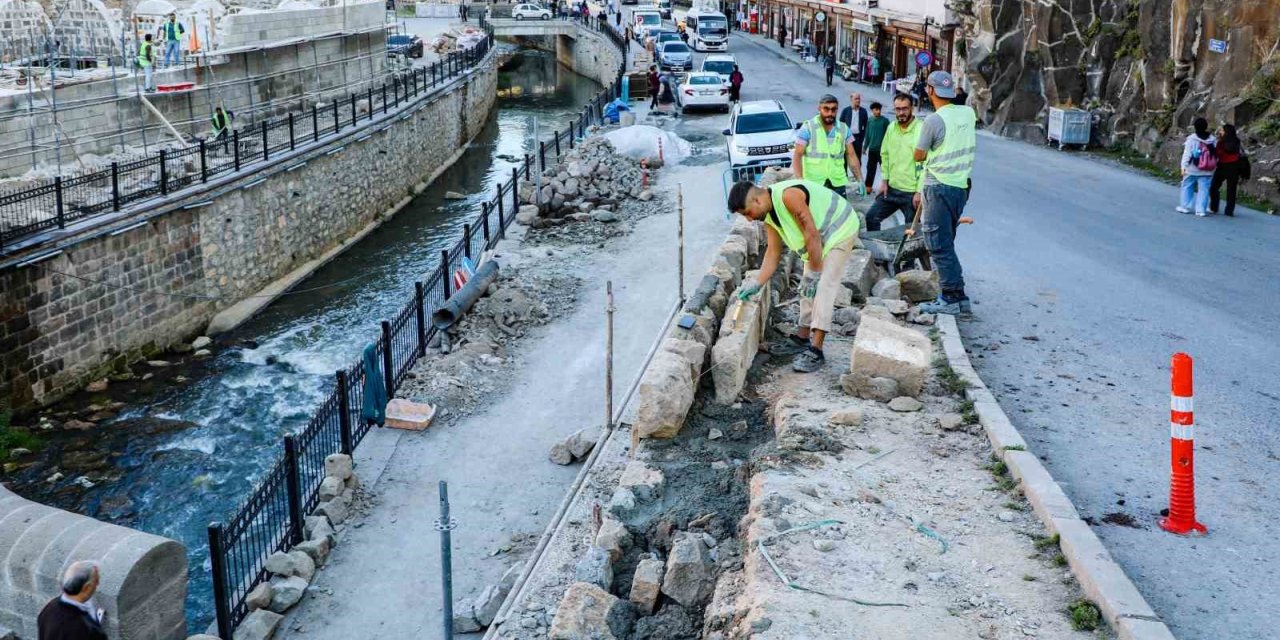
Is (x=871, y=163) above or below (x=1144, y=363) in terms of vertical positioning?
above

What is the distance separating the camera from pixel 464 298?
54.3 feet

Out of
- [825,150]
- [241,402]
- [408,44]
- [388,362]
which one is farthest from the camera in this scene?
[408,44]

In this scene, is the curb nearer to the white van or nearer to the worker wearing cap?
the worker wearing cap

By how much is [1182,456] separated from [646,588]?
308 cm

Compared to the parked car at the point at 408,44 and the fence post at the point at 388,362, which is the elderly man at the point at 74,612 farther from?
the parked car at the point at 408,44

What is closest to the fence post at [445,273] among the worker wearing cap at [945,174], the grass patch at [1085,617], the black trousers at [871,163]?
the black trousers at [871,163]

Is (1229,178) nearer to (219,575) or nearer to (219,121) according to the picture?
(219,575)

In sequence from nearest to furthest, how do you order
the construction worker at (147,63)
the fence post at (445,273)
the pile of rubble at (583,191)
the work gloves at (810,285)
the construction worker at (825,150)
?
the work gloves at (810,285), the construction worker at (825,150), the fence post at (445,273), the pile of rubble at (583,191), the construction worker at (147,63)

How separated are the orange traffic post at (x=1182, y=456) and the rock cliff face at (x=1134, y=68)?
13.1 m

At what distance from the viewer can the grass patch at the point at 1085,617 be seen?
5.28 metres

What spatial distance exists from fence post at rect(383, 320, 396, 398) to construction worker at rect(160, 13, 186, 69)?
1607cm

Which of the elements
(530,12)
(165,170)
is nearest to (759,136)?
(165,170)

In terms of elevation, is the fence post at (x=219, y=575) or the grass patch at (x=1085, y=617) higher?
the grass patch at (x=1085, y=617)

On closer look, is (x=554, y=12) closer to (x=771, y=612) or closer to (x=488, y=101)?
(x=488, y=101)
